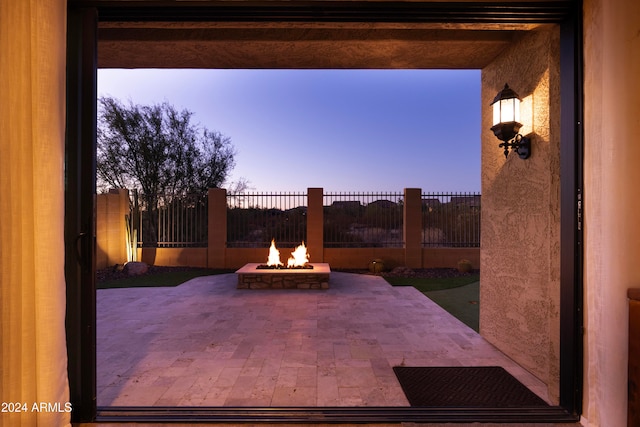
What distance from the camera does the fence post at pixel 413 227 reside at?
10.7 meters

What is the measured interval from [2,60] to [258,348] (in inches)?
132

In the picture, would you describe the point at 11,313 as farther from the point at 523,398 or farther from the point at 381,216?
the point at 381,216

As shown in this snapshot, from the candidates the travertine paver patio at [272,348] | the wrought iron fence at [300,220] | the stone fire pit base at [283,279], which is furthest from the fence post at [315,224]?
the travertine paver patio at [272,348]

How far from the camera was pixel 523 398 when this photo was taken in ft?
9.23

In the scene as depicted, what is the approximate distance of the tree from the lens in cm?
1412

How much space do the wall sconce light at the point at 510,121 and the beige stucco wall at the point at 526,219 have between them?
9 centimetres

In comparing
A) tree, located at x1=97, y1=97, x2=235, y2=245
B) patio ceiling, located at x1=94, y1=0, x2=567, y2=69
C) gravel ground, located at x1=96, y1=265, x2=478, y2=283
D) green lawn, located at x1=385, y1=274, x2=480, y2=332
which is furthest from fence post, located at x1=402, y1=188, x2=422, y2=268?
tree, located at x1=97, y1=97, x2=235, y2=245

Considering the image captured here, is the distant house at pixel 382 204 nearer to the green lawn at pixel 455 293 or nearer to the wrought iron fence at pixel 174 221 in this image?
the green lawn at pixel 455 293

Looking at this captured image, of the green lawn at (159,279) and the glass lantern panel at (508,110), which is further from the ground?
the glass lantern panel at (508,110)

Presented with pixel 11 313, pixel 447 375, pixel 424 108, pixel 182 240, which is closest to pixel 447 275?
pixel 447 375

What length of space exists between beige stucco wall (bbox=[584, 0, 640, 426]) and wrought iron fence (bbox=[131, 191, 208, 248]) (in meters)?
10.1

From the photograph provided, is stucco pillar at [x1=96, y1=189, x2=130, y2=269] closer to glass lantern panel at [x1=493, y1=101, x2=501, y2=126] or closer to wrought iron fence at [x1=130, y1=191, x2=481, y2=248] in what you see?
wrought iron fence at [x1=130, y1=191, x2=481, y2=248]

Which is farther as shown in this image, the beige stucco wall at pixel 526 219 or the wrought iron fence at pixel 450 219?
the wrought iron fence at pixel 450 219

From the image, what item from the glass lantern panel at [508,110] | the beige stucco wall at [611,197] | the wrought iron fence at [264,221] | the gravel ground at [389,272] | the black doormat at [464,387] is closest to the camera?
the beige stucco wall at [611,197]
